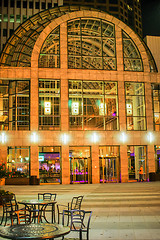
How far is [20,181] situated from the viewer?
108 feet

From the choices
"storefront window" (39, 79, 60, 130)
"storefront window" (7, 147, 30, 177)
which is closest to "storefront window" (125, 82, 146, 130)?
"storefront window" (39, 79, 60, 130)

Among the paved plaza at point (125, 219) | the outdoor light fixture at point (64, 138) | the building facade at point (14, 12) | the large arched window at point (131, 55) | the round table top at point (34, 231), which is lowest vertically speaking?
the paved plaza at point (125, 219)

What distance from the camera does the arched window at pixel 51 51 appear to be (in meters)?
35.7

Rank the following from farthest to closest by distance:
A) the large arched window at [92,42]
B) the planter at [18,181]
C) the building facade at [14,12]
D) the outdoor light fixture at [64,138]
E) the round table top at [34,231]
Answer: the building facade at [14,12] → the large arched window at [92,42] → the outdoor light fixture at [64,138] → the planter at [18,181] → the round table top at [34,231]

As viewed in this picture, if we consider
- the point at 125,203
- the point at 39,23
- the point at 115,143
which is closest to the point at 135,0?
the point at 39,23

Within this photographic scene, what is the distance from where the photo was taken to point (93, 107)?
115 ft

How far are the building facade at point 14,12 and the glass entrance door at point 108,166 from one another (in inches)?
2139

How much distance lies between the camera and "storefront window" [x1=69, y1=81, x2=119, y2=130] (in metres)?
34.6

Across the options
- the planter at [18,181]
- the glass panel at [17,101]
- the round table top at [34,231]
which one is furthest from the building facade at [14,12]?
the round table top at [34,231]

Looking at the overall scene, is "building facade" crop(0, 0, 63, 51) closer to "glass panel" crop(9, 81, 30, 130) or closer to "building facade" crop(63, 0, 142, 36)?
"building facade" crop(63, 0, 142, 36)

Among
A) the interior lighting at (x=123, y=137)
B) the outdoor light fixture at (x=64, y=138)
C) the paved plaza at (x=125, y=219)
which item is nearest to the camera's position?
the paved plaza at (x=125, y=219)

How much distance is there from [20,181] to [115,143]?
36.0 ft

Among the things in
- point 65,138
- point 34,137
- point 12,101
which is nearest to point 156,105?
point 65,138

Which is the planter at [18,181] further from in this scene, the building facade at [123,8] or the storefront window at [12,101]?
the building facade at [123,8]
